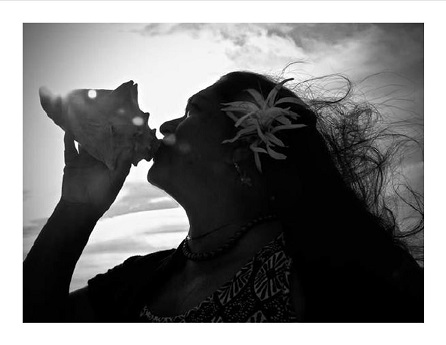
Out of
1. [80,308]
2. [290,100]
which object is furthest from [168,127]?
[80,308]

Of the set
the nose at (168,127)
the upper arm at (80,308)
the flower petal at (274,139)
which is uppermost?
the nose at (168,127)

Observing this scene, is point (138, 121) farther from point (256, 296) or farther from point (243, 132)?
point (256, 296)

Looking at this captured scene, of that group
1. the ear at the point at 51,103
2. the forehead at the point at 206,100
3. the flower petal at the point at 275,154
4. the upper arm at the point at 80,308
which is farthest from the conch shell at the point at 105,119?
the upper arm at the point at 80,308

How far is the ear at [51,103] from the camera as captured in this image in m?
2.41

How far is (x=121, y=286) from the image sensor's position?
8.45 ft

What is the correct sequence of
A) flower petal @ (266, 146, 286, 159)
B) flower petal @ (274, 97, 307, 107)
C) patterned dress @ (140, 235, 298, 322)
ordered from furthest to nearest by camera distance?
flower petal @ (274, 97, 307, 107) → flower petal @ (266, 146, 286, 159) → patterned dress @ (140, 235, 298, 322)

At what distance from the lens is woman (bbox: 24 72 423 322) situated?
2.07m

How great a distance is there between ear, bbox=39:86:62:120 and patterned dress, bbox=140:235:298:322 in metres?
0.85

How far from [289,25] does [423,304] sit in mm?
1252

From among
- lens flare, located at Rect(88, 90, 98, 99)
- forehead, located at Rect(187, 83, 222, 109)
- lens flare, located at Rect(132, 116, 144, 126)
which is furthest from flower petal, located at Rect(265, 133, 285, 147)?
lens flare, located at Rect(88, 90, 98, 99)

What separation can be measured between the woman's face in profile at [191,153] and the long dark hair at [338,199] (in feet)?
0.44

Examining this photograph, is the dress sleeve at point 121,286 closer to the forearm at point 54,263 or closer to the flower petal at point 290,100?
the forearm at point 54,263

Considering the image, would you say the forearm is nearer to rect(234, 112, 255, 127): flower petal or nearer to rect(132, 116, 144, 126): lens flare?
rect(132, 116, 144, 126): lens flare

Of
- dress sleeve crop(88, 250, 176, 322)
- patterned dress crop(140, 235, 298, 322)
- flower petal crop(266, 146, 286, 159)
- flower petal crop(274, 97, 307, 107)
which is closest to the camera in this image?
patterned dress crop(140, 235, 298, 322)
